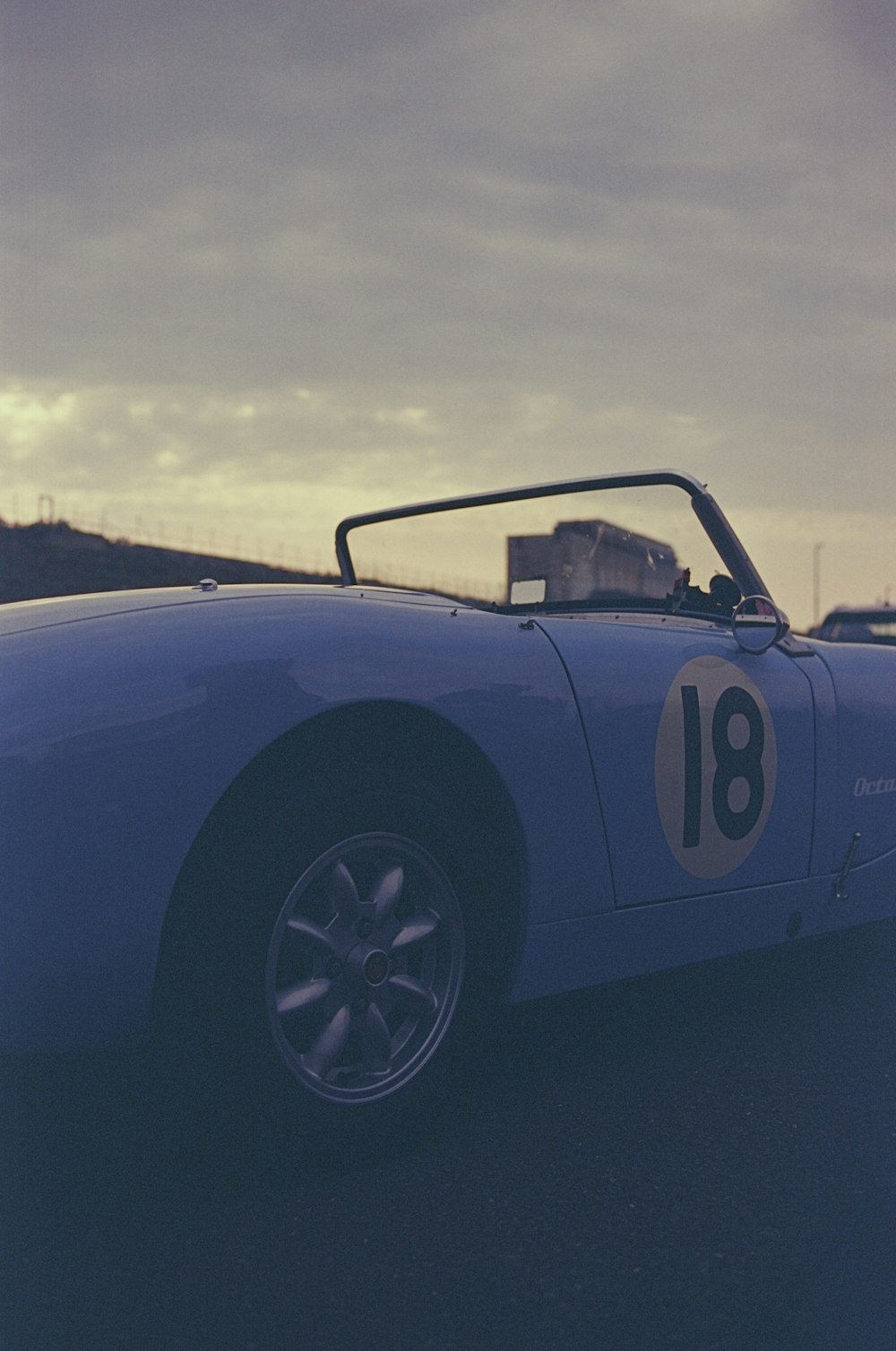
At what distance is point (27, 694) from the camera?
90.0 inches

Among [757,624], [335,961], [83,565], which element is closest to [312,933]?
[335,961]

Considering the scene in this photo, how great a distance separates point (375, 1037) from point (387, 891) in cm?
28

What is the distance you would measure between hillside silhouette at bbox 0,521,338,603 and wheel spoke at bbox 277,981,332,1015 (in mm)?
39559

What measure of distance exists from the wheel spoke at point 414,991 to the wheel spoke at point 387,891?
135 millimetres

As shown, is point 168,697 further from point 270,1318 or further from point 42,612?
point 270,1318

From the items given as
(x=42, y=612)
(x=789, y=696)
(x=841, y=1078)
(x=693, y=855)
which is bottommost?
(x=841, y=1078)

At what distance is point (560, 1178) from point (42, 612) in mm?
1508

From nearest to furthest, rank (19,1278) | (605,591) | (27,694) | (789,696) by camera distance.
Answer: (19,1278), (27,694), (789,696), (605,591)

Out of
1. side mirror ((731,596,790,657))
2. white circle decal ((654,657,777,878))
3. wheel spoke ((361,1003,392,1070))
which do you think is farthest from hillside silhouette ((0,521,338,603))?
wheel spoke ((361,1003,392,1070))

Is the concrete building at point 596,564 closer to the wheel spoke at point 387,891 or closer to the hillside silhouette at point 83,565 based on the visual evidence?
the wheel spoke at point 387,891

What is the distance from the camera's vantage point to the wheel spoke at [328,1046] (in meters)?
2.49

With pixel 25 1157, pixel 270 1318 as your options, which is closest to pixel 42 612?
pixel 25 1157

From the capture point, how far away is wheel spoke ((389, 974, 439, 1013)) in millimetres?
2607

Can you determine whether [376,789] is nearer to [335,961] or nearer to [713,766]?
[335,961]
